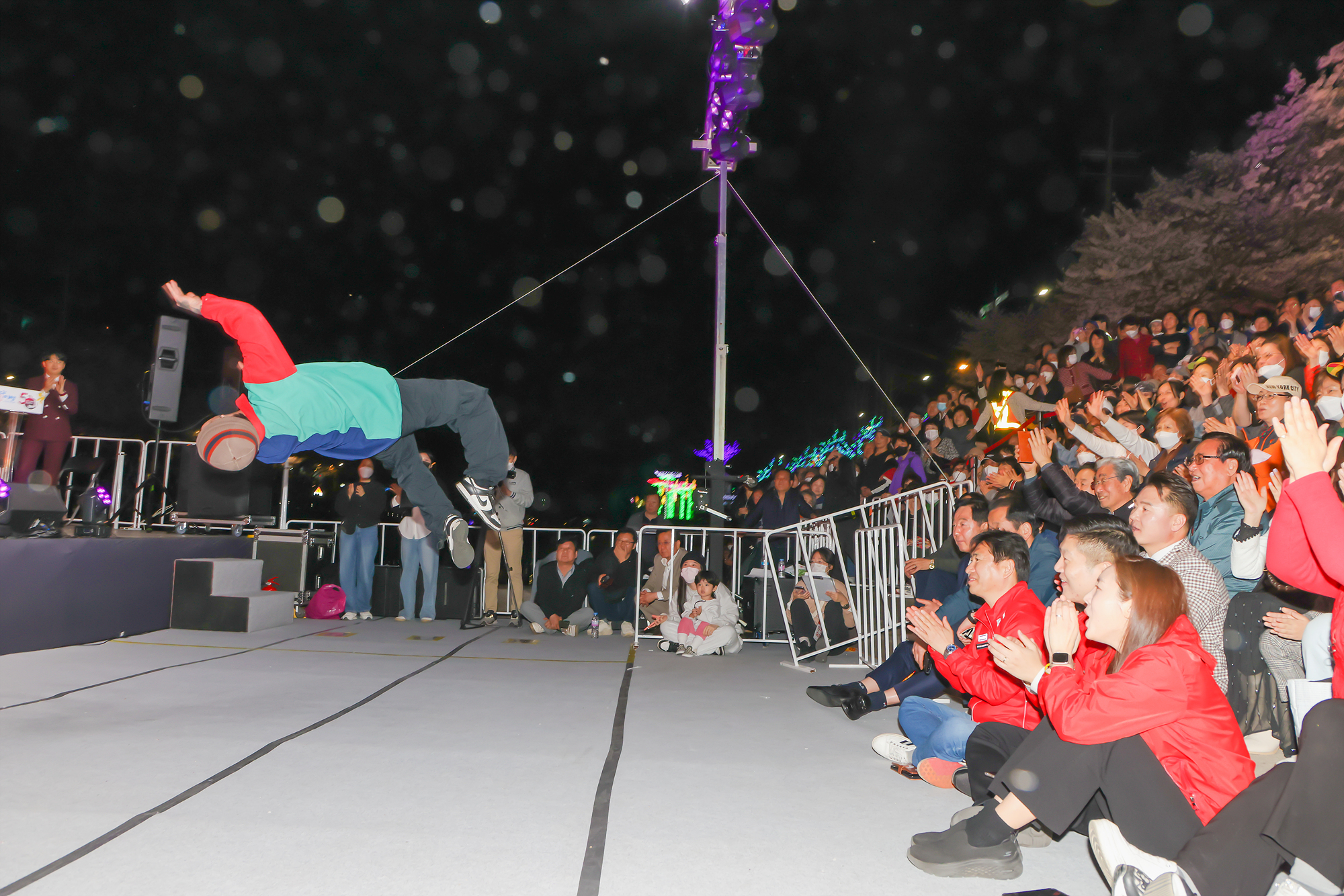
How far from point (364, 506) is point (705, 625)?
362 cm

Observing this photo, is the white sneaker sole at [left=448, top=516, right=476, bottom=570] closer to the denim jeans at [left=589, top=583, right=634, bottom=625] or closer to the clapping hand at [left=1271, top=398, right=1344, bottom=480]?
the denim jeans at [left=589, top=583, right=634, bottom=625]

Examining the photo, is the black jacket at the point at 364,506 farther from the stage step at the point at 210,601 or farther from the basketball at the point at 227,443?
the basketball at the point at 227,443

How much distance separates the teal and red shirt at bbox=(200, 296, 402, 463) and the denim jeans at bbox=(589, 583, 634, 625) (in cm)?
362

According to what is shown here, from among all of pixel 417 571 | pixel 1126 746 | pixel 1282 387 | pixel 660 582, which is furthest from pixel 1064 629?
pixel 417 571

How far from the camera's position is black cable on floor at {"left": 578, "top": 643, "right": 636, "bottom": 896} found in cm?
191

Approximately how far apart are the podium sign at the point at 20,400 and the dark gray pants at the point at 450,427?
4.09 meters

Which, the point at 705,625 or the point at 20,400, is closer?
the point at 705,625

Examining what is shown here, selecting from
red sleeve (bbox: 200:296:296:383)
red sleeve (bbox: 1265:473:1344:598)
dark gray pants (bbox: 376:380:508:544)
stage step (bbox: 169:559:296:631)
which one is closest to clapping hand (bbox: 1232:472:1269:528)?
red sleeve (bbox: 1265:473:1344:598)

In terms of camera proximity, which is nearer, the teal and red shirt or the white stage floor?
the white stage floor

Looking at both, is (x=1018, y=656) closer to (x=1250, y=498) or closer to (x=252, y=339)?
(x=1250, y=498)

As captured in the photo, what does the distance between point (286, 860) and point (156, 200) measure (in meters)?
14.7

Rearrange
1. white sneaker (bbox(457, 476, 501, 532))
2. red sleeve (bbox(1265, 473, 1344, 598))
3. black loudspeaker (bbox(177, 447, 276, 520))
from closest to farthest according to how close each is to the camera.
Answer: red sleeve (bbox(1265, 473, 1344, 598)) < white sneaker (bbox(457, 476, 501, 532)) < black loudspeaker (bbox(177, 447, 276, 520))

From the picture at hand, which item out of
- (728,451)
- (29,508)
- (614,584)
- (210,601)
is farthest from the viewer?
(728,451)

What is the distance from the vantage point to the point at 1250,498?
298cm
